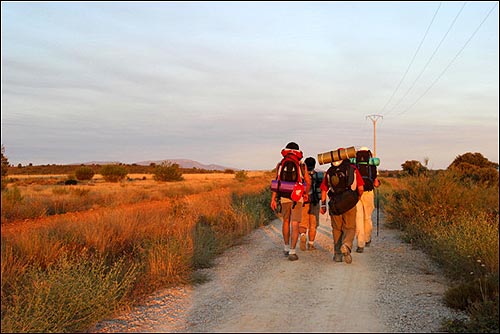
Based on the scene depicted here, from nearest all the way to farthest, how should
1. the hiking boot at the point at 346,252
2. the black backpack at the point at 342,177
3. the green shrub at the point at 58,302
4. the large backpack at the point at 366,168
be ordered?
the green shrub at the point at 58,302, the hiking boot at the point at 346,252, the black backpack at the point at 342,177, the large backpack at the point at 366,168

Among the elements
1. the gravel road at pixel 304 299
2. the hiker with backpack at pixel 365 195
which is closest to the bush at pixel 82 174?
the gravel road at pixel 304 299

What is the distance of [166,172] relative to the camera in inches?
2515

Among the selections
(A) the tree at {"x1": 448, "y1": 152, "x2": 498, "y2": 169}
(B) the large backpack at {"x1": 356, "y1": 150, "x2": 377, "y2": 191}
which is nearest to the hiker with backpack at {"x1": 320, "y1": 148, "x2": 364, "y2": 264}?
(B) the large backpack at {"x1": 356, "y1": 150, "x2": 377, "y2": 191}

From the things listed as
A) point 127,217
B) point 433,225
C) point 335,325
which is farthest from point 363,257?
point 127,217

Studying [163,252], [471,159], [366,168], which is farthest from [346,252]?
[471,159]

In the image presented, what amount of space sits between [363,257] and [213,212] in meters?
6.60

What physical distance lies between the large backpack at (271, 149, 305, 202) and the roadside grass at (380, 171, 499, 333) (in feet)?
10.4

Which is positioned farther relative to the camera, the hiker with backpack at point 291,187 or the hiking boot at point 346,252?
the hiker with backpack at point 291,187

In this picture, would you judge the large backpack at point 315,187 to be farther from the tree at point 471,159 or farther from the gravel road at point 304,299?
the tree at point 471,159

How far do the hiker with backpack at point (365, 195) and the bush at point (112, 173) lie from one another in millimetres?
57479

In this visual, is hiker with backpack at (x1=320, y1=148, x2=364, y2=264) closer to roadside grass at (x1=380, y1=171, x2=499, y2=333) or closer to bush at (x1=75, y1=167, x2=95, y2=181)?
roadside grass at (x1=380, y1=171, x2=499, y2=333)

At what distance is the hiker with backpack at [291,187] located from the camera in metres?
9.75

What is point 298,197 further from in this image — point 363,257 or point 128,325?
point 128,325

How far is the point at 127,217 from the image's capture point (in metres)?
11.5
